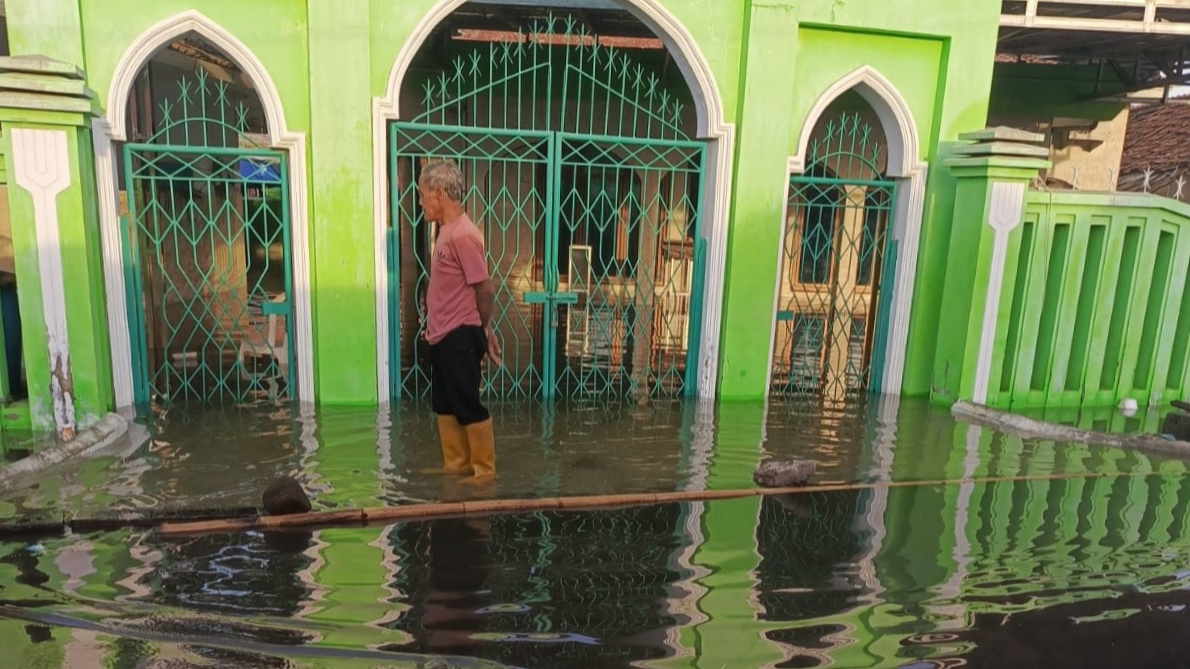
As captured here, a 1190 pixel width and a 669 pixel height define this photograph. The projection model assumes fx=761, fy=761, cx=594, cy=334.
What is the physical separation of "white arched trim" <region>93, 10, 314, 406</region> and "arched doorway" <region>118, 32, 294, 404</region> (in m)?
0.11

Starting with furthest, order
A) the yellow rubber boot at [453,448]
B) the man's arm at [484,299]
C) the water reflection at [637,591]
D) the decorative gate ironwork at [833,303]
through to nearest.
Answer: the decorative gate ironwork at [833,303]
the yellow rubber boot at [453,448]
the man's arm at [484,299]
the water reflection at [637,591]

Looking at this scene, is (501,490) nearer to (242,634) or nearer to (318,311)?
(242,634)

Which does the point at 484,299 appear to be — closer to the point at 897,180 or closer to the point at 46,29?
the point at 46,29

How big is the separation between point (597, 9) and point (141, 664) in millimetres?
6935

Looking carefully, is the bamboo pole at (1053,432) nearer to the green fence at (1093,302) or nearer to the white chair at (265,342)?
the green fence at (1093,302)

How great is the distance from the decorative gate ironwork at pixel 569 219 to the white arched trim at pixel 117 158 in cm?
69

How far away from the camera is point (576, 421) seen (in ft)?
19.7

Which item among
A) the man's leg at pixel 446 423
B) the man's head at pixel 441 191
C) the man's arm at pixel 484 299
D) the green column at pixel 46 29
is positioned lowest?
the man's leg at pixel 446 423

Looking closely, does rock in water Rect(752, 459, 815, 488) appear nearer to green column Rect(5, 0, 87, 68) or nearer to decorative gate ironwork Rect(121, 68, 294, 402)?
decorative gate ironwork Rect(121, 68, 294, 402)

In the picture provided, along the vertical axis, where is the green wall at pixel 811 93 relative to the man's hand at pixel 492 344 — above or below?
above

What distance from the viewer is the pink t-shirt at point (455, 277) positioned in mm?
4027

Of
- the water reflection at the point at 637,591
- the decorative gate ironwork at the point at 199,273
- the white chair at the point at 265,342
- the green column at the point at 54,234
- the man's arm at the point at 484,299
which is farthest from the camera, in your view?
the white chair at the point at 265,342

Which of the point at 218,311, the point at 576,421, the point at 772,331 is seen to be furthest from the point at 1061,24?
the point at 218,311

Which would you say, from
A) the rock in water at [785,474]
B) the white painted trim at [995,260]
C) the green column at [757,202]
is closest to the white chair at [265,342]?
the green column at [757,202]
